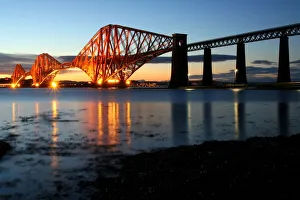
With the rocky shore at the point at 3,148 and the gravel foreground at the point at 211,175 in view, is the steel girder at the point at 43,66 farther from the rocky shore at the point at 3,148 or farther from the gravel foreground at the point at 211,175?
the gravel foreground at the point at 211,175

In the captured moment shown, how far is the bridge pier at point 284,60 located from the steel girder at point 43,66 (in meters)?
124

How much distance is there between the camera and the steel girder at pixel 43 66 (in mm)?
179475

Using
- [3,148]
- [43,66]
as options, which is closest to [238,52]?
[3,148]

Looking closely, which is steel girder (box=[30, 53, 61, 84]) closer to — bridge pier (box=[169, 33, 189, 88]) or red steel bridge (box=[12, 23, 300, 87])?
red steel bridge (box=[12, 23, 300, 87])

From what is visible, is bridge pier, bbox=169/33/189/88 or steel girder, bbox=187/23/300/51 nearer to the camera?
steel girder, bbox=187/23/300/51

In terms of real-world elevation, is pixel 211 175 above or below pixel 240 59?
below

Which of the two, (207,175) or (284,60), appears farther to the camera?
(284,60)

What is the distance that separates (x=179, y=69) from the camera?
111125 mm

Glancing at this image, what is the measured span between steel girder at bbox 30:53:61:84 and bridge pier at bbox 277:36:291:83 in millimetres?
124455

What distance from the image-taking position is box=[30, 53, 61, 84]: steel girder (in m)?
179

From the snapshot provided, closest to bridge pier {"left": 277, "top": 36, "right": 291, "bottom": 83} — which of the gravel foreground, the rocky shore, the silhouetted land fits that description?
the silhouetted land

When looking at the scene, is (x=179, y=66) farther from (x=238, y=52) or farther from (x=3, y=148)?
(x=3, y=148)

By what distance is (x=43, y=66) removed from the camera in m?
187

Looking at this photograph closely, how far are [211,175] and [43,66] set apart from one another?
190414 millimetres
